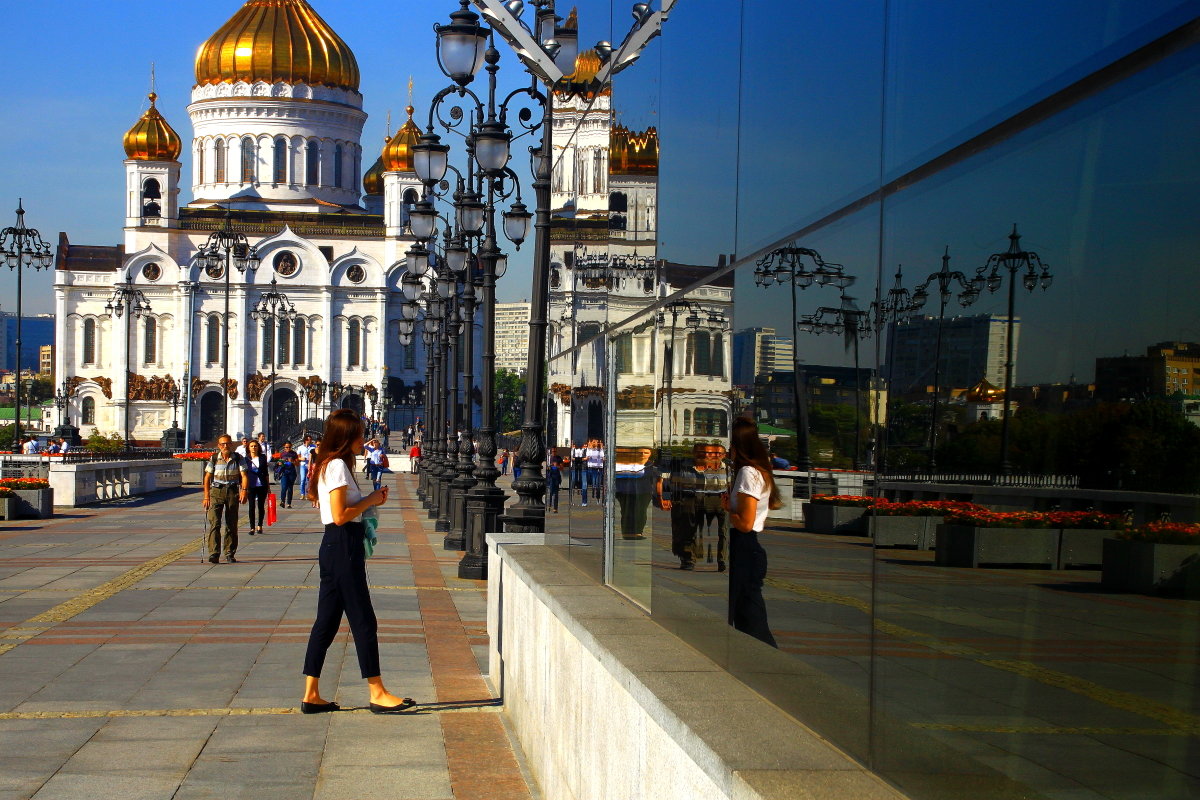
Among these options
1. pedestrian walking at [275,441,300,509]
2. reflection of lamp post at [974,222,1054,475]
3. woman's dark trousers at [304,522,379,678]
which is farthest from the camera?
pedestrian walking at [275,441,300,509]

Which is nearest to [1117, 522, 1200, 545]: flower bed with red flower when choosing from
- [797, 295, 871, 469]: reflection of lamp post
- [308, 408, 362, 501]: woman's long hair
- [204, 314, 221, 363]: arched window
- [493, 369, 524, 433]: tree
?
[797, 295, 871, 469]: reflection of lamp post

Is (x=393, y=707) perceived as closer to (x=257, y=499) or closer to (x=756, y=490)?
(x=756, y=490)

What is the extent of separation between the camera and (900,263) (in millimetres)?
2367

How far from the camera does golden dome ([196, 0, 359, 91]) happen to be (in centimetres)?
10106

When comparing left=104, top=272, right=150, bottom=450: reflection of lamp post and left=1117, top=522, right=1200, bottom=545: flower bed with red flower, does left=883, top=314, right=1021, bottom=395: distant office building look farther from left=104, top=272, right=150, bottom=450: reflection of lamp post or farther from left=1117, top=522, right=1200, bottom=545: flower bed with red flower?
left=104, top=272, right=150, bottom=450: reflection of lamp post

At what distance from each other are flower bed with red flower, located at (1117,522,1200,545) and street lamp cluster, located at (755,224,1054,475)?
0.94 feet

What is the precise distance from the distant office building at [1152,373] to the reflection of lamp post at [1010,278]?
0.57 feet

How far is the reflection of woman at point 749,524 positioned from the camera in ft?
10.4

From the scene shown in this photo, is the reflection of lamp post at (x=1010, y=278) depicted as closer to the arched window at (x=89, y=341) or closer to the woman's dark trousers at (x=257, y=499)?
the woman's dark trousers at (x=257, y=499)

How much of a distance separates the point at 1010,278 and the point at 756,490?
1380 millimetres

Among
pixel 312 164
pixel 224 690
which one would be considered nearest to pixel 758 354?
pixel 224 690

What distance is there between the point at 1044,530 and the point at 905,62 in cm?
85

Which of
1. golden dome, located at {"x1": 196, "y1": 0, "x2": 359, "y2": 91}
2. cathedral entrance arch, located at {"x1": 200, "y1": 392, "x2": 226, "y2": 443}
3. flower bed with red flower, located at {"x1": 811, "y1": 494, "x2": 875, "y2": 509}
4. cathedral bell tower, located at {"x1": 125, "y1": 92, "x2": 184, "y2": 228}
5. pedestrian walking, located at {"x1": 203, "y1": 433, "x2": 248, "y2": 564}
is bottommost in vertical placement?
cathedral entrance arch, located at {"x1": 200, "y1": 392, "x2": 226, "y2": 443}

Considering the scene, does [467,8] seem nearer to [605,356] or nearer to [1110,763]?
[605,356]
